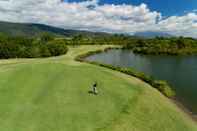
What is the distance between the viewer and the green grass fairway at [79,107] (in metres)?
19.9

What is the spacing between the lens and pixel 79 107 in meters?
23.4

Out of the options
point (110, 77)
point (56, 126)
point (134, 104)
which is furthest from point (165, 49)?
point (56, 126)

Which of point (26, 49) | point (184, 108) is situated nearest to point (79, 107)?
point (184, 108)

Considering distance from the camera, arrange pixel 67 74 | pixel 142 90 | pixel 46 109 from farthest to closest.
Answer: pixel 67 74
pixel 142 90
pixel 46 109

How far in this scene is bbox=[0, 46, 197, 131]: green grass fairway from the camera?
19859mm

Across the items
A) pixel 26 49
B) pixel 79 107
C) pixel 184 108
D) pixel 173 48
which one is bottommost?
pixel 173 48

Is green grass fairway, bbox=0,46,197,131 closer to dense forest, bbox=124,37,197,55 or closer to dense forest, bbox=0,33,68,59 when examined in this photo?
dense forest, bbox=0,33,68,59

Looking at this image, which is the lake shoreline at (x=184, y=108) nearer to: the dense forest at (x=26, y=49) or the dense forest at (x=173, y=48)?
the dense forest at (x=26, y=49)

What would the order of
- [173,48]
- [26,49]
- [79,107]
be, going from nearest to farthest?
[79,107] → [26,49] → [173,48]

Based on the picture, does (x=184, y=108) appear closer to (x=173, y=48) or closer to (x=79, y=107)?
(x=79, y=107)

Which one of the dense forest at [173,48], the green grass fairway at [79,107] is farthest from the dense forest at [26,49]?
the green grass fairway at [79,107]

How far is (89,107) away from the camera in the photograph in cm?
2350

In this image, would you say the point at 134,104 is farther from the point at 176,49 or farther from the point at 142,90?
the point at 176,49

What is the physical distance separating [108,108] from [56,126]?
626 centimetres
